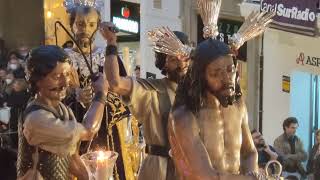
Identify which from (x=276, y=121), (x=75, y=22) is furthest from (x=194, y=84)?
(x=276, y=121)

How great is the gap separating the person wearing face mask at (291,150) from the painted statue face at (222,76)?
4188mm

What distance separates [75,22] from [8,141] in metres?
1.45

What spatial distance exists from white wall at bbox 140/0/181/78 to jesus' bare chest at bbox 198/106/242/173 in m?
7.65

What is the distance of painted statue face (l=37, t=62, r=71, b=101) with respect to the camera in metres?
3.29

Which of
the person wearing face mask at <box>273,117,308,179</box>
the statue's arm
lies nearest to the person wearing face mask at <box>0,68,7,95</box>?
the person wearing face mask at <box>273,117,308,179</box>

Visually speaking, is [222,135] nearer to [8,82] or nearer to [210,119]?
[210,119]

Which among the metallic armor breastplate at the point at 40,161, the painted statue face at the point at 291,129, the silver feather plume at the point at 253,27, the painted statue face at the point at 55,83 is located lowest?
the painted statue face at the point at 291,129

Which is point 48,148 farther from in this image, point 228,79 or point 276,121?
point 276,121

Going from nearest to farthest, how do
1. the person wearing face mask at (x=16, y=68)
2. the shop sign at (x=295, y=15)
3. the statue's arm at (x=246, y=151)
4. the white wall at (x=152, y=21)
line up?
the statue's arm at (x=246, y=151), the shop sign at (x=295, y=15), the person wearing face mask at (x=16, y=68), the white wall at (x=152, y=21)

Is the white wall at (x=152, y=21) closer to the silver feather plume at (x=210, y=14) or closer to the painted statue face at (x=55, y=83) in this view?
the silver feather plume at (x=210, y=14)

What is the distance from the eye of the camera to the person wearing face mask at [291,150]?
732 cm

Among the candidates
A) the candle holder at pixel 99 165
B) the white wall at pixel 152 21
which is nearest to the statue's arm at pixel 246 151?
the candle holder at pixel 99 165

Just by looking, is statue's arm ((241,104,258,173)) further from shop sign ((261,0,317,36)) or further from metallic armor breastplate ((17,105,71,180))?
shop sign ((261,0,317,36))

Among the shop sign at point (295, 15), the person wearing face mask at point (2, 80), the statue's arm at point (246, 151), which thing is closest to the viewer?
the statue's arm at point (246, 151)
